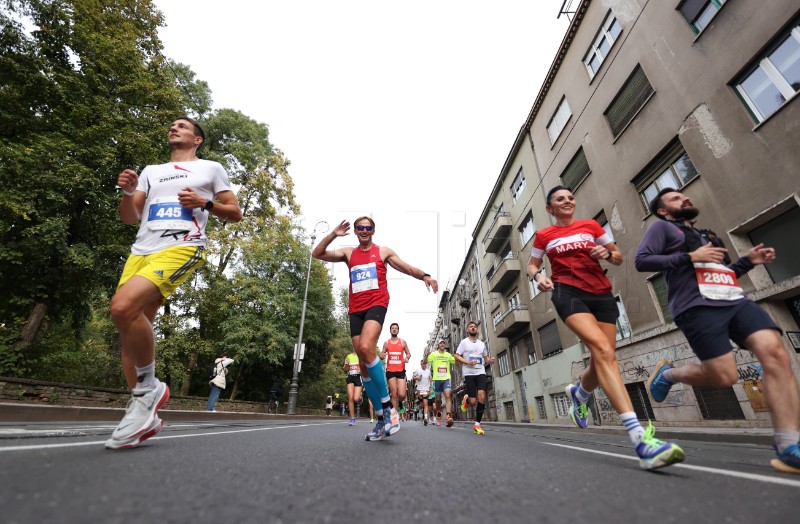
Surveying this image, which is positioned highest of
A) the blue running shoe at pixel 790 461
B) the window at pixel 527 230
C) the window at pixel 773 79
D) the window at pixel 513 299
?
the window at pixel 527 230

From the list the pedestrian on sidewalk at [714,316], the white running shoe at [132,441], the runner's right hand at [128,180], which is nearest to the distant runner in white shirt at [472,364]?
the pedestrian on sidewalk at [714,316]

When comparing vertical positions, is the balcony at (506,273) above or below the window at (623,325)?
above

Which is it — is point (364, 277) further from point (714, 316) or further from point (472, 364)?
point (472, 364)

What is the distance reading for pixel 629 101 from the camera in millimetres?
11906

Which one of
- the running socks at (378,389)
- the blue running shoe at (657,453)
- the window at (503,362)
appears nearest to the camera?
the blue running shoe at (657,453)

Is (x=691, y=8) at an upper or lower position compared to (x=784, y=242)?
upper

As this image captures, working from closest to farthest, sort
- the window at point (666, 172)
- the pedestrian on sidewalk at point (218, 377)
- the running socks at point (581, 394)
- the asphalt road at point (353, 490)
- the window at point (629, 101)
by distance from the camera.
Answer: the asphalt road at point (353, 490) → the running socks at point (581, 394) → the window at point (666, 172) → the window at point (629, 101) → the pedestrian on sidewalk at point (218, 377)

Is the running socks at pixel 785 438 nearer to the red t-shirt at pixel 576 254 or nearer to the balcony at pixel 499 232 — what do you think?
the red t-shirt at pixel 576 254

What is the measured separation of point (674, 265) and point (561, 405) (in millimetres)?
16324

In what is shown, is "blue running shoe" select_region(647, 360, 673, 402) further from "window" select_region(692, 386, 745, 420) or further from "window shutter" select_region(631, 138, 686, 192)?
"window shutter" select_region(631, 138, 686, 192)

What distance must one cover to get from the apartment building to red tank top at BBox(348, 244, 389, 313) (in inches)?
312

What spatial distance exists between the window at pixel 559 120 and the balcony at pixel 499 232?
21.0 feet

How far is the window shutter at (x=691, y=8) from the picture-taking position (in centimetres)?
921

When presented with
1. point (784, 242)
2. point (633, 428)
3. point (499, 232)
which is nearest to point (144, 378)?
point (633, 428)
